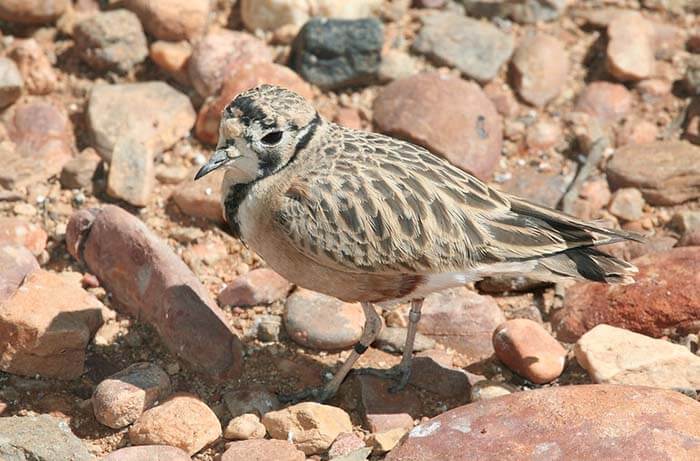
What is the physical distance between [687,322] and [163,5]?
5243 mm

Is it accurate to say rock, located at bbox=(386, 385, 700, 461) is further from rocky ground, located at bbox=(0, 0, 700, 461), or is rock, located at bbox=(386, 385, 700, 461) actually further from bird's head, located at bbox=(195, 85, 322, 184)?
bird's head, located at bbox=(195, 85, 322, 184)

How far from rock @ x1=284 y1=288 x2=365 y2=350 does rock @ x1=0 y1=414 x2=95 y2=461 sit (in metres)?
1.74

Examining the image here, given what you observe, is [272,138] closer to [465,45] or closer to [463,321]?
[463,321]

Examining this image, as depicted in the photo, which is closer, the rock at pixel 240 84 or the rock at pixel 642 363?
the rock at pixel 642 363

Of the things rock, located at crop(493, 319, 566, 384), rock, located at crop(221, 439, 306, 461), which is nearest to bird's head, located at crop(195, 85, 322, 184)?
rock, located at crop(221, 439, 306, 461)

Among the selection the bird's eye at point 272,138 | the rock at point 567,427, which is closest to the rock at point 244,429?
the rock at point 567,427

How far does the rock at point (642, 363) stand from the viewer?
655 cm

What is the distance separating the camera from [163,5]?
919 cm

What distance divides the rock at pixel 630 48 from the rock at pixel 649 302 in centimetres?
261

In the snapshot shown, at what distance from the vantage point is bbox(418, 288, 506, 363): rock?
7340 mm

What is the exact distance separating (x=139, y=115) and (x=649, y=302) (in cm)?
442

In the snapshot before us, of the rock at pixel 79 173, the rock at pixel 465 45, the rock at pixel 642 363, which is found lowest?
the rock at pixel 79 173

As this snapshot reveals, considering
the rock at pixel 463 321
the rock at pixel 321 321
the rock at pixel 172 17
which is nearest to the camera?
the rock at pixel 321 321

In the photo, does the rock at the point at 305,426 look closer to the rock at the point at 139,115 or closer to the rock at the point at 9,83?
the rock at the point at 139,115
